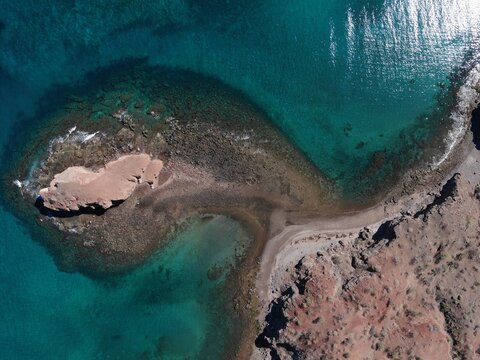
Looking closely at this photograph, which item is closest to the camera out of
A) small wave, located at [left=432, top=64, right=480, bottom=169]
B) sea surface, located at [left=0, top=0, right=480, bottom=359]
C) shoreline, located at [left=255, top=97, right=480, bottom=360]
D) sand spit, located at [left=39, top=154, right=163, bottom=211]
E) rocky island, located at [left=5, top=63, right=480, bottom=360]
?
sand spit, located at [left=39, top=154, right=163, bottom=211]

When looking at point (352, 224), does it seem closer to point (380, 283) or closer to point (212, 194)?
point (380, 283)

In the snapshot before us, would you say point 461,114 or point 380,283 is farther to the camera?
point 461,114

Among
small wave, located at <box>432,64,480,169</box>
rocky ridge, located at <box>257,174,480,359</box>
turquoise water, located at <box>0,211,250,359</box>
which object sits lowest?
turquoise water, located at <box>0,211,250,359</box>

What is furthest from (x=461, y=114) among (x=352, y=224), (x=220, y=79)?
(x=220, y=79)

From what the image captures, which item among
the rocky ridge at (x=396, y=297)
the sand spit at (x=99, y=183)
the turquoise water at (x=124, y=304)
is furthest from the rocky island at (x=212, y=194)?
the turquoise water at (x=124, y=304)

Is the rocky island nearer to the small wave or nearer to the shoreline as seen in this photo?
the shoreline

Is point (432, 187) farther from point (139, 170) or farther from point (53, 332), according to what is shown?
point (53, 332)

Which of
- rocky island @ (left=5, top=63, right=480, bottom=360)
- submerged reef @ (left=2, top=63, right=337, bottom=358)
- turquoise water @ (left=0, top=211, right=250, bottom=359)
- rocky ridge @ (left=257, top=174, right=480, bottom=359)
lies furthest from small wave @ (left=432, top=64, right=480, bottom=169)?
turquoise water @ (left=0, top=211, right=250, bottom=359)
